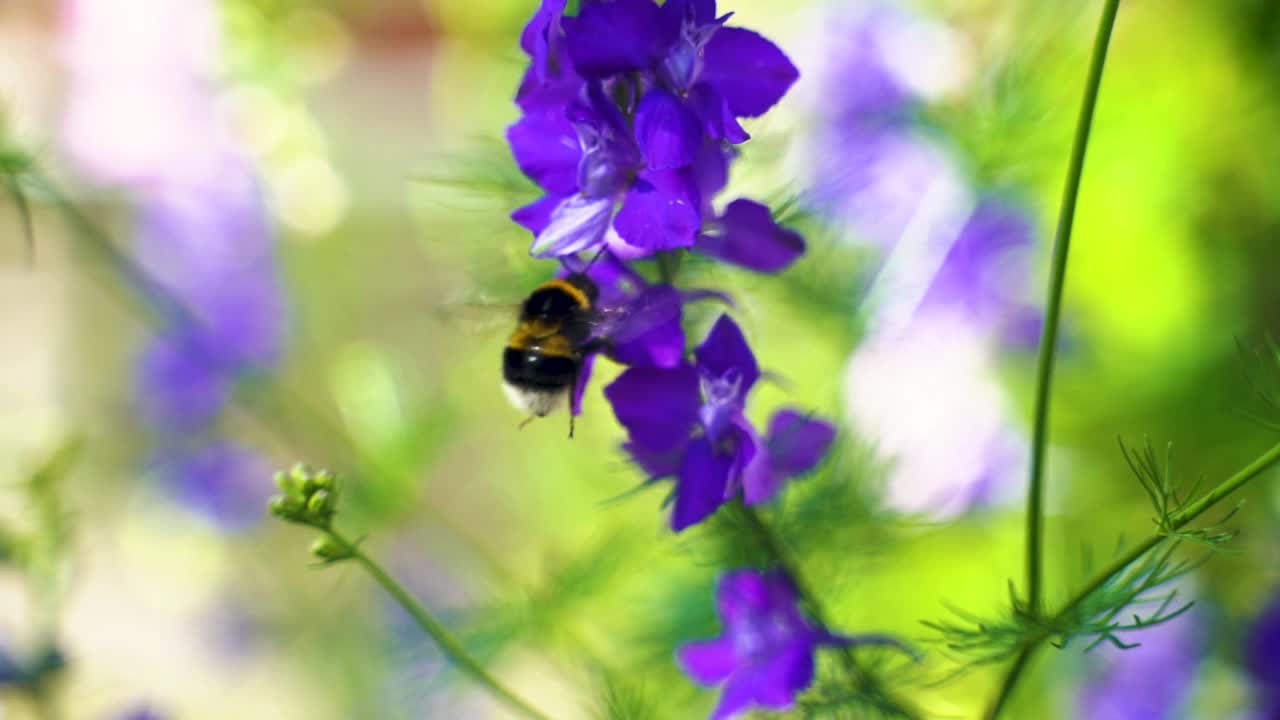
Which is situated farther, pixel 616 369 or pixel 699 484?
pixel 616 369

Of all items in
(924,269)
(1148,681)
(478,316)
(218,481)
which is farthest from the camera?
(218,481)

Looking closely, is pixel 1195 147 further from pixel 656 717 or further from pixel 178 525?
pixel 178 525

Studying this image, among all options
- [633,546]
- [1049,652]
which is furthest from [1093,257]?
[633,546]

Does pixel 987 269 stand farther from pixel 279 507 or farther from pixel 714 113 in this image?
pixel 279 507

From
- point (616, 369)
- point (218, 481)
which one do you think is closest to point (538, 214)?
point (616, 369)

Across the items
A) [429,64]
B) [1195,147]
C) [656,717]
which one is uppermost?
[1195,147]

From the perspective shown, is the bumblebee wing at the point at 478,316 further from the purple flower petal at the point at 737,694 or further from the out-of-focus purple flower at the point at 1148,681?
the out-of-focus purple flower at the point at 1148,681
